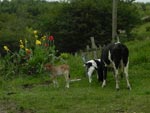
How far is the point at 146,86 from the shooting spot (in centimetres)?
1348

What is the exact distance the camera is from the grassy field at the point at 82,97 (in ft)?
33.1

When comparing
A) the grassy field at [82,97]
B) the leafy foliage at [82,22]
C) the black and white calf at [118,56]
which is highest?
the leafy foliage at [82,22]

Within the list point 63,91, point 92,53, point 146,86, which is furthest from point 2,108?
point 92,53

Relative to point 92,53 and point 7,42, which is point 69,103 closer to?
point 92,53

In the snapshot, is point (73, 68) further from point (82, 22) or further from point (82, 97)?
point (82, 22)

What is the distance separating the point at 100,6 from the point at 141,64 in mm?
20965

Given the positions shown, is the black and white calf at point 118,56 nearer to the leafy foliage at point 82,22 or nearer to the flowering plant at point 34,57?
the flowering plant at point 34,57

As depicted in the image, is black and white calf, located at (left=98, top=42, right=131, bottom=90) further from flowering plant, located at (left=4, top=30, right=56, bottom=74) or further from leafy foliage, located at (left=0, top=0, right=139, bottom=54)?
leafy foliage, located at (left=0, top=0, right=139, bottom=54)

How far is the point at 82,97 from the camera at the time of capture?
1155cm

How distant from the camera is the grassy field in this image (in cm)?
1009

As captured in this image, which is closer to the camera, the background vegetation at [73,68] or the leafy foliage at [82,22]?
the background vegetation at [73,68]

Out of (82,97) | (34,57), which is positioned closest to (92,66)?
(34,57)

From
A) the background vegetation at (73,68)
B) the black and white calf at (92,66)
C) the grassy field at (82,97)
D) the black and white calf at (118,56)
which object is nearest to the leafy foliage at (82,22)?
the background vegetation at (73,68)

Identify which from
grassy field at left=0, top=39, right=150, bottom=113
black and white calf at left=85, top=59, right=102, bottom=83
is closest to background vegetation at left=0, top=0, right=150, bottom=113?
grassy field at left=0, top=39, right=150, bottom=113
